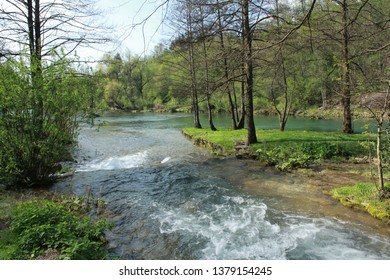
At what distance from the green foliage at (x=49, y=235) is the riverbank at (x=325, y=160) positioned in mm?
5912

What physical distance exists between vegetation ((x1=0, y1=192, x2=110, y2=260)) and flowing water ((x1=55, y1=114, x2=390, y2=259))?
61 centimetres

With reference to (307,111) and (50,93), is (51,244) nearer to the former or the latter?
(50,93)

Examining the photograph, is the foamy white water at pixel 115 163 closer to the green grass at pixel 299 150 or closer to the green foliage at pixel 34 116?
the green foliage at pixel 34 116

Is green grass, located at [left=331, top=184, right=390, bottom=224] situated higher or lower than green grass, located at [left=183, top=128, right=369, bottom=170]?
lower

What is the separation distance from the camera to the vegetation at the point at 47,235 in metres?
3.85

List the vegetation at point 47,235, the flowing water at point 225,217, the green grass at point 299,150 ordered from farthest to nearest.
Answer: the green grass at point 299,150, the flowing water at point 225,217, the vegetation at point 47,235

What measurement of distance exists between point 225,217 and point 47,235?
12.1 ft

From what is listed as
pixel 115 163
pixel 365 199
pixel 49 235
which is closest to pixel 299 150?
pixel 365 199

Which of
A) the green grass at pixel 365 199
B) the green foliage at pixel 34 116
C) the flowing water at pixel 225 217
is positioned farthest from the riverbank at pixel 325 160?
the green foliage at pixel 34 116

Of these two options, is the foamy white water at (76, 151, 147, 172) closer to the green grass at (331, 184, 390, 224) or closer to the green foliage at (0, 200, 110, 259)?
the green foliage at (0, 200, 110, 259)

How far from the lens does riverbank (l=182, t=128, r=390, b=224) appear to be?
651cm

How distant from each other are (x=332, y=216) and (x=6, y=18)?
524 inches

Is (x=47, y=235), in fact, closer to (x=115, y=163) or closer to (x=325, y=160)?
(x=115, y=163)

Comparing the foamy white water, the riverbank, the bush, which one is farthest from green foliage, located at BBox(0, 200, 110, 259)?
the bush
